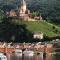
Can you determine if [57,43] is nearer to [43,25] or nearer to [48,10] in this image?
[43,25]

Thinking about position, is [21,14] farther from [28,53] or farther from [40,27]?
[28,53]

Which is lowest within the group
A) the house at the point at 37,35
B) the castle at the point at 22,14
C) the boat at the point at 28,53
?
the house at the point at 37,35

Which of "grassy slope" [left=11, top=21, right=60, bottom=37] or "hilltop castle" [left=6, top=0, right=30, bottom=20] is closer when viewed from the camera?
"grassy slope" [left=11, top=21, right=60, bottom=37]

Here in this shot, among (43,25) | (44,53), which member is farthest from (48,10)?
(44,53)

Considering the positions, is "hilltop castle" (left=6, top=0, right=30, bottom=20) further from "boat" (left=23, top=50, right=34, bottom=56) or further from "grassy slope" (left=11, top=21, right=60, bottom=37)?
"boat" (left=23, top=50, right=34, bottom=56)

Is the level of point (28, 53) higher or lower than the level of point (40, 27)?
higher

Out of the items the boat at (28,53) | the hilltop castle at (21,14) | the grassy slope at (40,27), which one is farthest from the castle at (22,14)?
the boat at (28,53)

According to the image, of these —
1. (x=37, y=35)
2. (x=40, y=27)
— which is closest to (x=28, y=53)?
(x=37, y=35)

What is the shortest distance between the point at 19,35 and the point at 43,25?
5339 millimetres

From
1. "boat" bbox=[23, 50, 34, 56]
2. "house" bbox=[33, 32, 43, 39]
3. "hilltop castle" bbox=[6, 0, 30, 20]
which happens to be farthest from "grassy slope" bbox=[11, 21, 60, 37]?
"boat" bbox=[23, 50, 34, 56]

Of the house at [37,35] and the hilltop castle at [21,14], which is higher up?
the hilltop castle at [21,14]

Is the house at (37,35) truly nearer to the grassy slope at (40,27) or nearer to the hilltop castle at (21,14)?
the grassy slope at (40,27)

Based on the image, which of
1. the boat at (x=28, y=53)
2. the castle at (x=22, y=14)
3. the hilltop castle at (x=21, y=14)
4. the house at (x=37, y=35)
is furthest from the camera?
the hilltop castle at (x=21, y=14)

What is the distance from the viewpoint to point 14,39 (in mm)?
→ 94750
